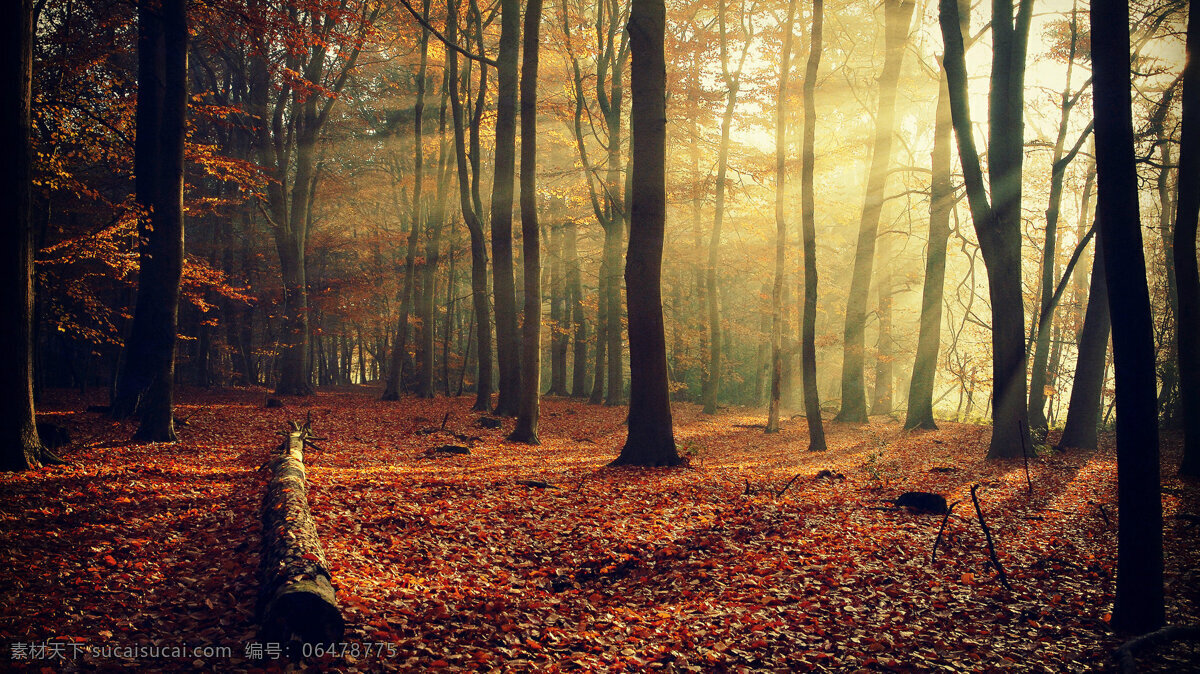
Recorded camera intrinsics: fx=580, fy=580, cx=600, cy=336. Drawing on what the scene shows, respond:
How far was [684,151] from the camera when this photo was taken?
2298cm

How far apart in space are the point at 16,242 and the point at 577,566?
6.69m

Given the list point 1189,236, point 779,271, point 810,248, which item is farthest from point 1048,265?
point 1189,236

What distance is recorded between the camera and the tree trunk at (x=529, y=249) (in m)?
12.1

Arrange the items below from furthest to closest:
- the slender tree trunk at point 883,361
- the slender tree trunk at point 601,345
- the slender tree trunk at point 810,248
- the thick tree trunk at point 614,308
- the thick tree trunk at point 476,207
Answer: the slender tree trunk at point 601,345 < the slender tree trunk at point 883,361 < the thick tree trunk at point 614,308 < the thick tree trunk at point 476,207 < the slender tree trunk at point 810,248

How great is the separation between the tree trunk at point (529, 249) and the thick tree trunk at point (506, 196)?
0.90m

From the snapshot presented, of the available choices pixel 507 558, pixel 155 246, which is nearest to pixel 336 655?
pixel 507 558

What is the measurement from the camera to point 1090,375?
11.5 metres

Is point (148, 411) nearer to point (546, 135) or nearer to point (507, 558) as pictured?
point (507, 558)

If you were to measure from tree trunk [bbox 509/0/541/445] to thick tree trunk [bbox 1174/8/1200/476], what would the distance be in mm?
9935

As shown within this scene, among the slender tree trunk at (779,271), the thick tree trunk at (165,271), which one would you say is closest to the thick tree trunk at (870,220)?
the slender tree trunk at (779,271)

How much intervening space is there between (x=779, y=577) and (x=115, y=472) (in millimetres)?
7382

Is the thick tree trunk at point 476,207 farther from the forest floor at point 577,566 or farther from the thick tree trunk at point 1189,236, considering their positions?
the thick tree trunk at point 1189,236

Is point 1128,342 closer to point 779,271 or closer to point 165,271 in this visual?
point 779,271

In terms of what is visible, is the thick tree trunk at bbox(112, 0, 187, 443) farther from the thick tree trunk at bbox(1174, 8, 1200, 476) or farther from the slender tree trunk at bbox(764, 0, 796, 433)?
the thick tree trunk at bbox(1174, 8, 1200, 476)
